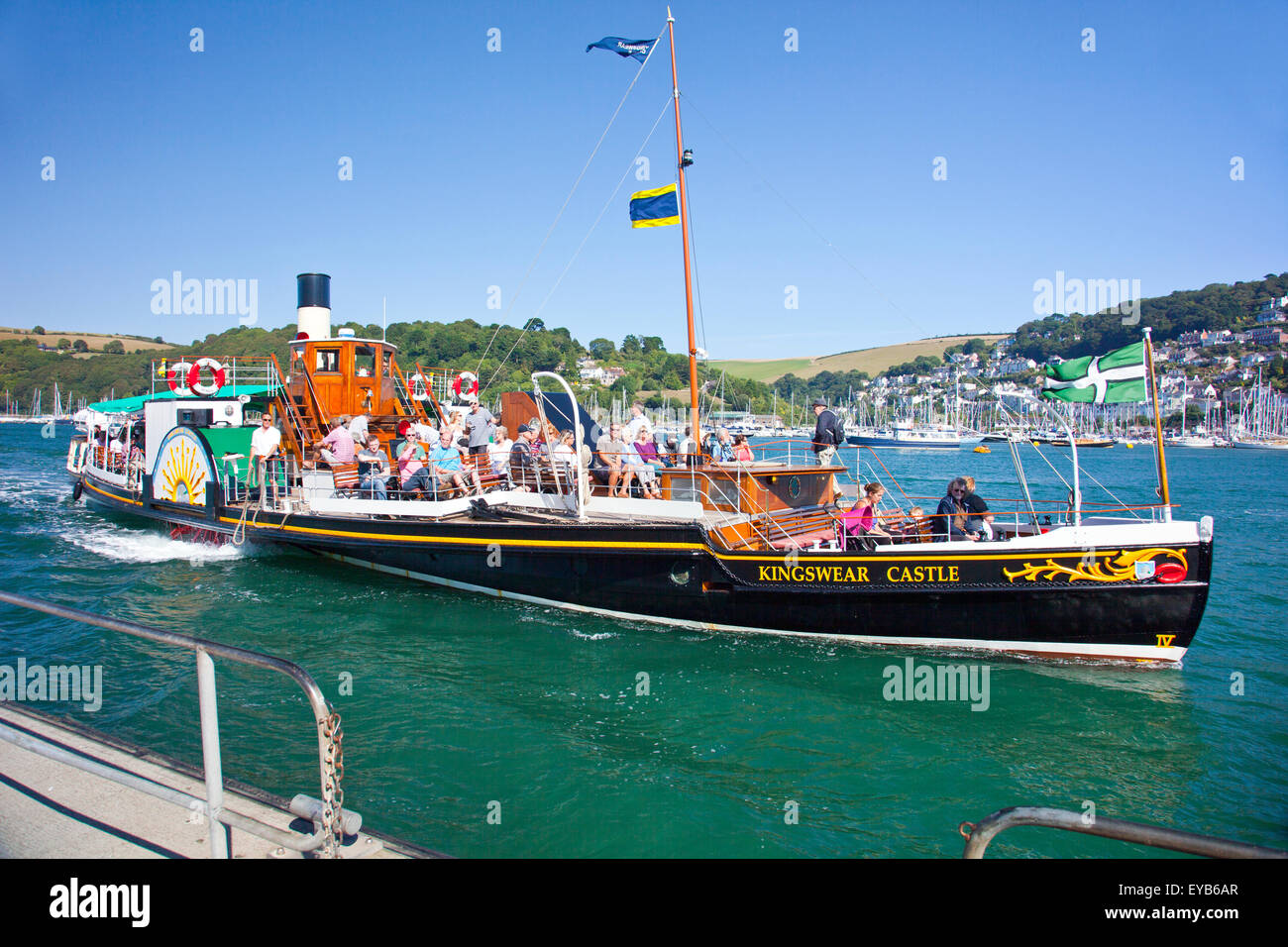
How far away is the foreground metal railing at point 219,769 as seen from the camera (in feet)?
11.1

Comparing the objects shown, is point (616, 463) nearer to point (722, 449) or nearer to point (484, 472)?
point (722, 449)

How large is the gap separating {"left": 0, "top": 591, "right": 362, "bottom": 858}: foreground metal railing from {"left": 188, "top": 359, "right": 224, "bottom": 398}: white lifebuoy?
19.3m

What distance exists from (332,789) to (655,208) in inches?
448

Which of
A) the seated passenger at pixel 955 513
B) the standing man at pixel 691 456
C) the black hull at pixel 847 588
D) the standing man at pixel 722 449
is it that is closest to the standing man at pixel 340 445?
the black hull at pixel 847 588

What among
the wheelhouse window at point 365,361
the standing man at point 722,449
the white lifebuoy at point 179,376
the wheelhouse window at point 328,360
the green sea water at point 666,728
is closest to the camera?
the green sea water at point 666,728

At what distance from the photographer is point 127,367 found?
14675cm

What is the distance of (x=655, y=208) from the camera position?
13.0 metres

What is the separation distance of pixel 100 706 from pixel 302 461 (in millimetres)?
9367

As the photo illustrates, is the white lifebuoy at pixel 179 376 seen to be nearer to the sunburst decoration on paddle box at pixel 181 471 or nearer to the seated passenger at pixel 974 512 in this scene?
the sunburst decoration on paddle box at pixel 181 471

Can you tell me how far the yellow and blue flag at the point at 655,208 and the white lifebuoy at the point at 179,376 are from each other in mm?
14584

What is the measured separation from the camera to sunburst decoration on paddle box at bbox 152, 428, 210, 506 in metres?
18.2

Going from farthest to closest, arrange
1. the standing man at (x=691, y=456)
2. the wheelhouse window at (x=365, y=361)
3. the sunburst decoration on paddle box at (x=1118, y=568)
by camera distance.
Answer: the wheelhouse window at (x=365, y=361)
the standing man at (x=691, y=456)
the sunburst decoration on paddle box at (x=1118, y=568)

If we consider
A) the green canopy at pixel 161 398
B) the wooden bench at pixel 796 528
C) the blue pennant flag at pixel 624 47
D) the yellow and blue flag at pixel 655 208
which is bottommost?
the wooden bench at pixel 796 528
